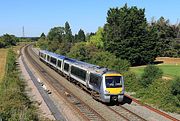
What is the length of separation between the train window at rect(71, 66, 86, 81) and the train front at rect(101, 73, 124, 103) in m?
5.58

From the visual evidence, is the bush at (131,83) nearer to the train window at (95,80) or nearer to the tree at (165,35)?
the train window at (95,80)

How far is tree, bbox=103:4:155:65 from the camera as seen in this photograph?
69500mm

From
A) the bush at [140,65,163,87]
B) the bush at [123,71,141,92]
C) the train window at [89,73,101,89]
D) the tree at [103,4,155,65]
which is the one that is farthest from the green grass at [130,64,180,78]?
the train window at [89,73,101,89]

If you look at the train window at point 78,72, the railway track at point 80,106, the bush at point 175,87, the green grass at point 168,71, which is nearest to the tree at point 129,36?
the green grass at point 168,71

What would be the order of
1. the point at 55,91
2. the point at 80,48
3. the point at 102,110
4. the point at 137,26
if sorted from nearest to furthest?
the point at 102,110 → the point at 55,91 → the point at 80,48 → the point at 137,26

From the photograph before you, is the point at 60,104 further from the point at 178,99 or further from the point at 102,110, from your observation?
the point at 178,99

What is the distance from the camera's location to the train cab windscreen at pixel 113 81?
998 inches

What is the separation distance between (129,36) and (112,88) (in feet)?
152

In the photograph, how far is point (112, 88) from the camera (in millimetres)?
25266

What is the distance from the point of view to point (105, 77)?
25391mm

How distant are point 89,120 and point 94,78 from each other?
6.53m

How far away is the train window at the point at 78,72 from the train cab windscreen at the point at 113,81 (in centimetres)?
560

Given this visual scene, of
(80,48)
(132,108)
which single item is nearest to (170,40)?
(80,48)

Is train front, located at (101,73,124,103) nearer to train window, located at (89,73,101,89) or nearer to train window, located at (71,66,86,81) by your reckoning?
train window, located at (89,73,101,89)
